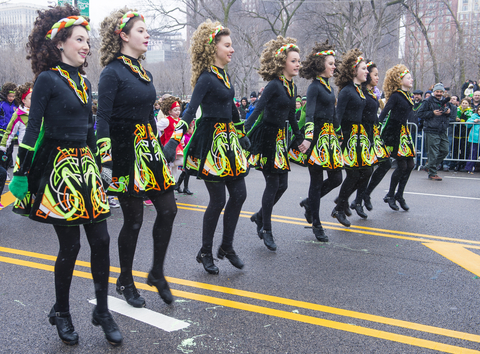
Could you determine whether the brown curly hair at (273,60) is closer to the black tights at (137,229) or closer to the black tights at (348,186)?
the black tights at (348,186)

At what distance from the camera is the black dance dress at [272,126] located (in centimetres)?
506

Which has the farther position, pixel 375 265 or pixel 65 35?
pixel 375 265

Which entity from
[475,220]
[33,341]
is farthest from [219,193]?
[475,220]

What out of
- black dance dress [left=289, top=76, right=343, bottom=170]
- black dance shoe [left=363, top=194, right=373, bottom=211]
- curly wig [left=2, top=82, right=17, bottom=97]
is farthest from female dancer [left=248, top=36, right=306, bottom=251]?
curly wig [left=2, top=82, right=17, bottom=97]

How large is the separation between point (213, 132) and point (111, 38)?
1.24 meters

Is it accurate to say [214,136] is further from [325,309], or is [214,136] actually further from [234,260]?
[325,309]

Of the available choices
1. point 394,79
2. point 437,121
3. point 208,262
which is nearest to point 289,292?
point 208,262

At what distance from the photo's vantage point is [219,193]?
437 cm

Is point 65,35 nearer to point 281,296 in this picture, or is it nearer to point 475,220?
point 281,296

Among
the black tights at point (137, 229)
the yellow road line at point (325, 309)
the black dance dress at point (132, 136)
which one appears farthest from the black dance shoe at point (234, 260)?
the black dance dress at point (132, 136)

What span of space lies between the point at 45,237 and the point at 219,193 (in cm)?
260

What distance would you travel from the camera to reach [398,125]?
7223 millimetres

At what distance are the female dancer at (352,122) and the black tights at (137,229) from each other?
314cm

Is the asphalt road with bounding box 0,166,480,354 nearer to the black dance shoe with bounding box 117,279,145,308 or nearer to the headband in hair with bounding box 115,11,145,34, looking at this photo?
the black dance shoe with bounding box 117,279,145,308
